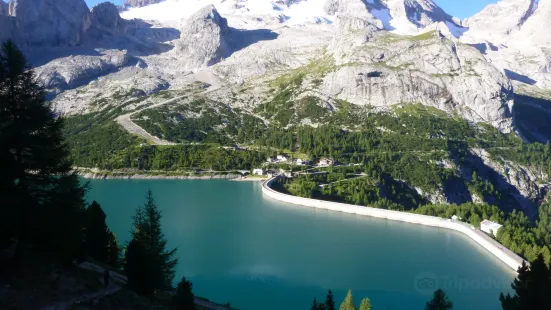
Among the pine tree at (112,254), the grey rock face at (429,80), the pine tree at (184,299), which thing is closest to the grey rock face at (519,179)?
the grey rock face at (429,80)

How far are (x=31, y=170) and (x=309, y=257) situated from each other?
3394 centimetres

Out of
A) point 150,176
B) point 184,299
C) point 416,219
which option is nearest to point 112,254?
point 184,299

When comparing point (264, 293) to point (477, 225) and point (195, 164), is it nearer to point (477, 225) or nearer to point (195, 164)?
point (477, 225)

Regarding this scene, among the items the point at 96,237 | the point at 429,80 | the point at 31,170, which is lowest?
the point at 96,237

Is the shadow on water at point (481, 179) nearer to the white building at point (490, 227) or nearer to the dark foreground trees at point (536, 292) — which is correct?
the white building at point (490, 227)

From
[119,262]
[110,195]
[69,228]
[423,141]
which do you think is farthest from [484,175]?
[69,228]

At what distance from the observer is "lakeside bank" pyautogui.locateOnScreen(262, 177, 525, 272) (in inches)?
1821

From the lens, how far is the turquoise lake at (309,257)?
3659 cm

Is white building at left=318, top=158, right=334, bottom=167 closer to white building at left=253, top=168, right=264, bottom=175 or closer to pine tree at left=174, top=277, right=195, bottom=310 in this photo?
white building at left=253, top=168, right=264, bottom=175

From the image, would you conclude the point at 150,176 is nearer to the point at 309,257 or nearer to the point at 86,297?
the point at 309,257

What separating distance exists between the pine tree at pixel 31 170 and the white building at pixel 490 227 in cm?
5174

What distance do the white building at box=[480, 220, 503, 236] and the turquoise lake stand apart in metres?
2.82

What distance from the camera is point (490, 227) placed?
2156 inches

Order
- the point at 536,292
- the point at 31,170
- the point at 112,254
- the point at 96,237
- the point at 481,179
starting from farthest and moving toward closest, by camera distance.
→ the point at 481,179, the point at 112,254, the point at 96,237, the point at 536,292, the point at 31,170
